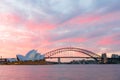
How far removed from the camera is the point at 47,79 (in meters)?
55.2

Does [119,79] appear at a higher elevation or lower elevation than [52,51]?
lower

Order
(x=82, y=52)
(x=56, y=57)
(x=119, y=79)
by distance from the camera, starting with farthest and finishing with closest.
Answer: (x=82, y=52), (x=56, y=57), (x=119, y=79)

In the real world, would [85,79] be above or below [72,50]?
below

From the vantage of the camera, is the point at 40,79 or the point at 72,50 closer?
the point at 40,79

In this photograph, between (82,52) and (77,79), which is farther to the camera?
(82,52)

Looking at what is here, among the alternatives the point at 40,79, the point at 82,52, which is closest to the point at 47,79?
the point at 40,79

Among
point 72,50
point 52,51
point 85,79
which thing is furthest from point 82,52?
point 85,79

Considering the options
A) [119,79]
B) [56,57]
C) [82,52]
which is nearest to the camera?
[119,79]

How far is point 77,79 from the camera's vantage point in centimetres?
5388

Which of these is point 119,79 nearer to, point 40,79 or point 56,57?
point 40,79

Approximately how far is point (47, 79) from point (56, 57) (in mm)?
131116

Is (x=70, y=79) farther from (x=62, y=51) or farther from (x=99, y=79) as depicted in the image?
(x=62, y=51)

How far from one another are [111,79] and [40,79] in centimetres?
1329

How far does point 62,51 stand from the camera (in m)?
196
